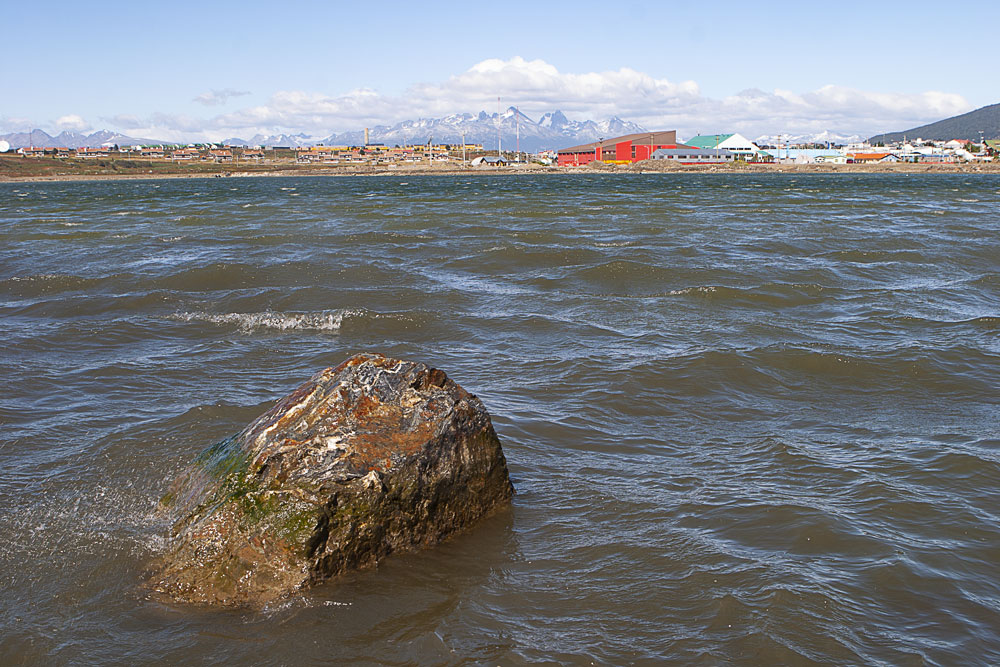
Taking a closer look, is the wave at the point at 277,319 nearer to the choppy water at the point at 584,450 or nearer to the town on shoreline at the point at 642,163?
the choppy water at the point at 584,450

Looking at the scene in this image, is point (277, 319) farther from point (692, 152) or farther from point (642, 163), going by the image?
point (692, 152)

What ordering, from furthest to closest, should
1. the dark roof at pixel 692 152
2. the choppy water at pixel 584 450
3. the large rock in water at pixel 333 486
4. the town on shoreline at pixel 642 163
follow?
the dark roof at pixel 692 152 → the town on shoreline at pixel 642 163 → the large rock in water at pixel 333 486 → the choppy water at pixel 584 450

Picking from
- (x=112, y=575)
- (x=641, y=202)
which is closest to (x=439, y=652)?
(x=112, y=575)

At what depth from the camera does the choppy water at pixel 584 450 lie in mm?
4039

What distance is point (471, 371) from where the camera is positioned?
8.69 metres

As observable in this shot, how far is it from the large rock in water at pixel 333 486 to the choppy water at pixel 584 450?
0.17m

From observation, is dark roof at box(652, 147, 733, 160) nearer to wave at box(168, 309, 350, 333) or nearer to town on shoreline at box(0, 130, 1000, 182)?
town on shoreline at box(0, 130, 1000, 182)

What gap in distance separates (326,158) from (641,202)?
165 metres

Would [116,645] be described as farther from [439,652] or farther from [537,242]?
[537,242]

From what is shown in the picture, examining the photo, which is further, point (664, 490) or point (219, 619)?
point (664, 490)

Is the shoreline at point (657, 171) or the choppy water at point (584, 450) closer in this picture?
the choppy water at point (584, 450)

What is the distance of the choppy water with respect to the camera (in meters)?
4.04

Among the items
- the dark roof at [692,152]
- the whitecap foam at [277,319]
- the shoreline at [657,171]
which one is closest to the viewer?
the whitecap foam at [277,319]

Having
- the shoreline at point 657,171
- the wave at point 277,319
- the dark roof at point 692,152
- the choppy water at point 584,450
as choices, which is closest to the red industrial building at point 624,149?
the dark roof at point 692,152
